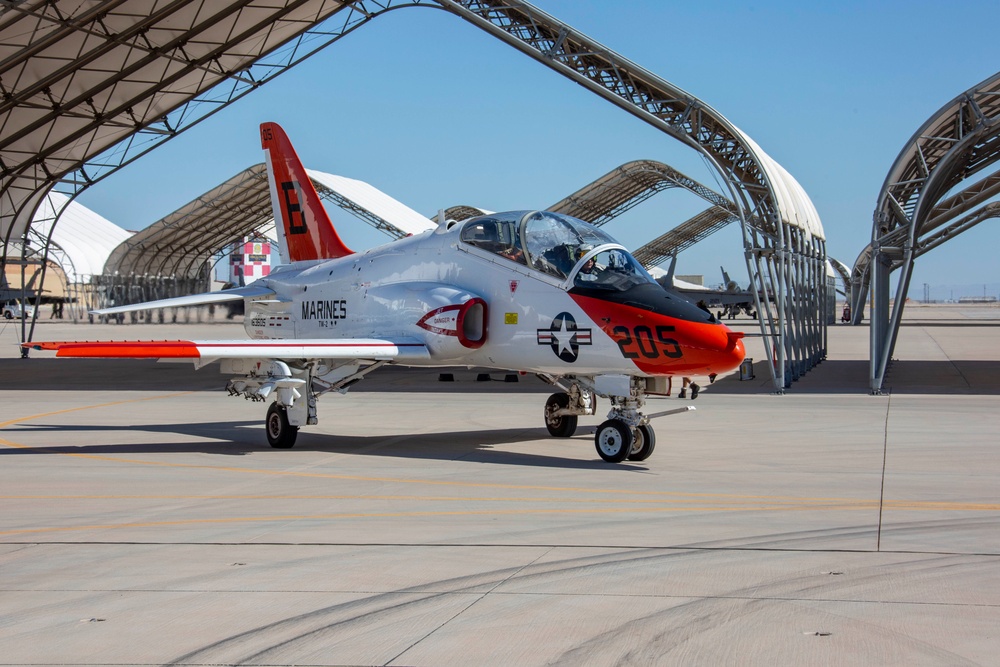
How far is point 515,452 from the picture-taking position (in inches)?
527

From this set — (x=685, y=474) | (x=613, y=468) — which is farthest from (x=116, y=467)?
(x=685, y=474)

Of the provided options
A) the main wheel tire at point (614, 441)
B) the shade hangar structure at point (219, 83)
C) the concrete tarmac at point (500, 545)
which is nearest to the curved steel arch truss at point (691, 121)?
the shade hangar structure at point (219, 83)

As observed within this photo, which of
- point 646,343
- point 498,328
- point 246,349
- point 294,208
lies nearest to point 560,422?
point 498,328

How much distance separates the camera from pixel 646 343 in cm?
1175

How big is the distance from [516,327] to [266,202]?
188ft

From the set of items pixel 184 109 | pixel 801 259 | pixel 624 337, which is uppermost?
pixel 184 109

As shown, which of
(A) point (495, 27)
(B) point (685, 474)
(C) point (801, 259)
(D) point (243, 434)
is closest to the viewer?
(B) point (685, 474)

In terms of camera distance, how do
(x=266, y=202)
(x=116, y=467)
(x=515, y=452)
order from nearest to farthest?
(x=116, y=467), (x=515, y=452), (x=266, y=202)

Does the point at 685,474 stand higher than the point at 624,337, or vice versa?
the point at 624,337

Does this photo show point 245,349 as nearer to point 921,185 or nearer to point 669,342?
point 669,342

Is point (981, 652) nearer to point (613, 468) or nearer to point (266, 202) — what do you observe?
point (613, 468)

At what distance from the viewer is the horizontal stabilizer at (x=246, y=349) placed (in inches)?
490

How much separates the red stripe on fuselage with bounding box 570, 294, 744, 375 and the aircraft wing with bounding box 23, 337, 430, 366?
119 inches

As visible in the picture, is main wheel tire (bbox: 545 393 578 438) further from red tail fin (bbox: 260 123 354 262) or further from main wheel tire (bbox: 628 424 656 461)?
red tail fin (bbox: 260 123 354 262)
